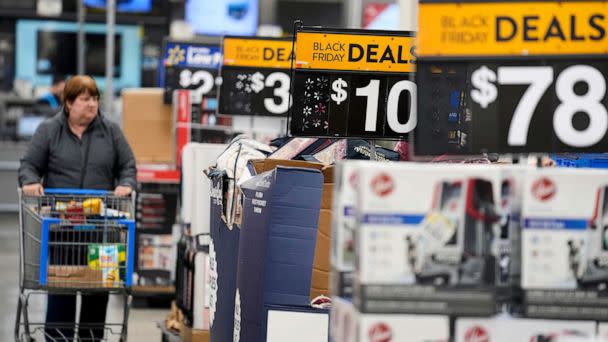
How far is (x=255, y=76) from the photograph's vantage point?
910cm

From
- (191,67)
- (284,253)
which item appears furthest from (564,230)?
(191,67)

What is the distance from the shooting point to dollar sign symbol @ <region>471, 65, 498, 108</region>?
13.9ft

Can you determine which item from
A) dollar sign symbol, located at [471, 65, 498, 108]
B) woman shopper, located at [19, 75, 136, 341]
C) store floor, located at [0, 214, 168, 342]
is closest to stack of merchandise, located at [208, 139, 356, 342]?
dollar sign symbol, located at [471, 65, 498, 108]

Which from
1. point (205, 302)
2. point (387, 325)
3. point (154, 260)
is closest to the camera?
point (387, 325)

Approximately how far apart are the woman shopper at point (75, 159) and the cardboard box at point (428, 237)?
14.0ft

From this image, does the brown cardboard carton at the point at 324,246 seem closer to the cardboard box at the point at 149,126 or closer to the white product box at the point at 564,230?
the white product box at the point at 564,230

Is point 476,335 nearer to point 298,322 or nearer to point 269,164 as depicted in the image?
point 298,322

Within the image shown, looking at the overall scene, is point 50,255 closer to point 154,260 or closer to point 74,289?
point 74,289

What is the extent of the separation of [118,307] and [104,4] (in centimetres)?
1242

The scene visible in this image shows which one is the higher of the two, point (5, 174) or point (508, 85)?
point (508, 85)

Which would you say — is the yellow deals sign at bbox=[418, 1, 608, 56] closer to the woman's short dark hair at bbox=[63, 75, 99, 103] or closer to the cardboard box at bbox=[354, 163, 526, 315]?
the cardboard box at bbox=[354, 163, 526, 315]

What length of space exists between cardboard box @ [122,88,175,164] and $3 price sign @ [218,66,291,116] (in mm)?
2442

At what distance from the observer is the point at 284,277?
A: 5.70 m

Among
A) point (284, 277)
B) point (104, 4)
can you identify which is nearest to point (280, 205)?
point (284, 277)
